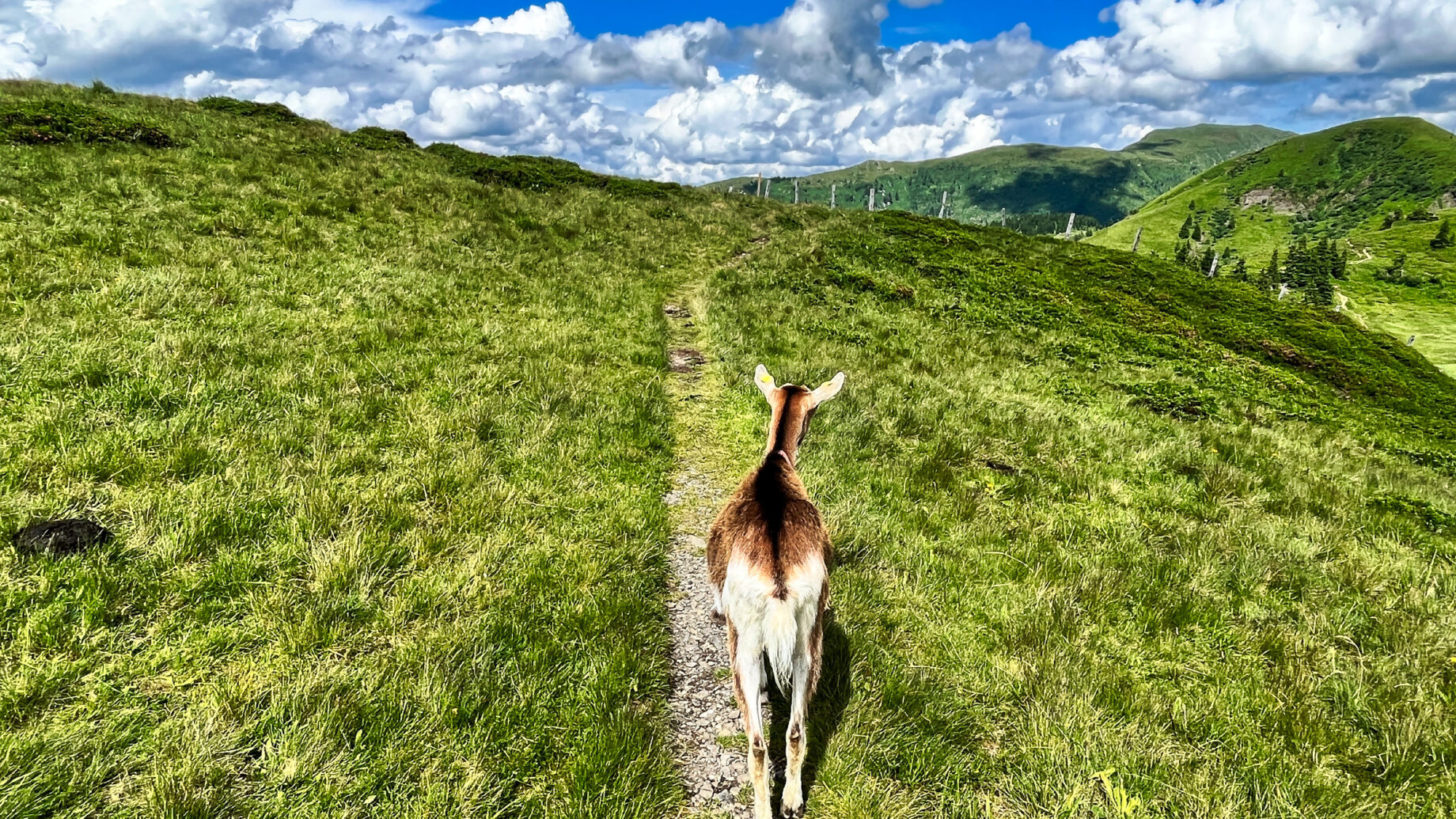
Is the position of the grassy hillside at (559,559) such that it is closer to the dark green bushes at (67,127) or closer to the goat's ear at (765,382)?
the goat's ear at (765,382)

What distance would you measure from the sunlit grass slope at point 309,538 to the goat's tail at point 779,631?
41.6 inches

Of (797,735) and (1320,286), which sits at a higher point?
(1320,286)

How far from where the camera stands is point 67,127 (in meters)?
17.0

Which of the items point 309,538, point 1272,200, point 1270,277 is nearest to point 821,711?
point 309,538

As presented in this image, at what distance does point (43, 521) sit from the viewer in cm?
428

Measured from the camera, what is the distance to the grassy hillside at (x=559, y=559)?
11.1 feet

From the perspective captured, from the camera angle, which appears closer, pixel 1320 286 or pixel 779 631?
pixel 779 631

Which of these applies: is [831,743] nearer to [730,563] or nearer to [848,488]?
[730,563]

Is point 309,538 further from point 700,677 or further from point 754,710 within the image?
point 754,710

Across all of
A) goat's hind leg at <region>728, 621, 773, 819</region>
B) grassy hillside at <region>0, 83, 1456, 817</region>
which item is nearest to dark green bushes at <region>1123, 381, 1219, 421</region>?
grassy hillside at <region>0, 83, 1456, 817</region>

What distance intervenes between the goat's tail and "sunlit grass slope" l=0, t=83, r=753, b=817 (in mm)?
1057

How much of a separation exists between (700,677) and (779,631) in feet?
5.06

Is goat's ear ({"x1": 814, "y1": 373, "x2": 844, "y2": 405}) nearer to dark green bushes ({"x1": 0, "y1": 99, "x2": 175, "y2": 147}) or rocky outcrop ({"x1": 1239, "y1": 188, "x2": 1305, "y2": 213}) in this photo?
dark green bushes ({"x1": 0, "y1": 99, "x2": 175, "y2": 147})

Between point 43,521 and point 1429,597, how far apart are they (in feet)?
43.7
